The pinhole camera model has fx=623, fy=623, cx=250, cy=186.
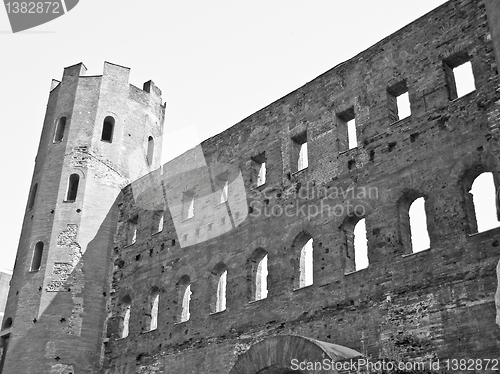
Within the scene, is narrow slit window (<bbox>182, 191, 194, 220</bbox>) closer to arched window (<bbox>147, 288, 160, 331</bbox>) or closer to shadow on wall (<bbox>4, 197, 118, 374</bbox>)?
arched window (<bbox>147, 288, 160, 331</bbox>)

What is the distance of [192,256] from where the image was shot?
1444 centimetres

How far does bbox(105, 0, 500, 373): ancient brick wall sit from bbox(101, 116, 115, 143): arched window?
12.2 ft

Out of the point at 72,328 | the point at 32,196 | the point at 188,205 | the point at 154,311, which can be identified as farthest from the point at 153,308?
the point at 32,196

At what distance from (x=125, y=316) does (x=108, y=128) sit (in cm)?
586

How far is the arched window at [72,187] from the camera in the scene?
17422 millimetres

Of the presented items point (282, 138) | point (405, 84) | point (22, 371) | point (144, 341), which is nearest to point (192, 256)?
point (144, 341)

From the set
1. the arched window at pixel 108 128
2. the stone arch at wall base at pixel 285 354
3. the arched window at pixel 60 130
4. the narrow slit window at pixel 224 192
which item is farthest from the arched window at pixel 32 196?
the stone arch at wall base at pixel 285 354

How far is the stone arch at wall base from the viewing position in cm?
969

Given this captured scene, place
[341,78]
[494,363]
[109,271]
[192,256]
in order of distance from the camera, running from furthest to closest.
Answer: [109,271] → [192,256] → [341,78] → [494,363]

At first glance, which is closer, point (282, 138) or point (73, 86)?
point (282, 138)

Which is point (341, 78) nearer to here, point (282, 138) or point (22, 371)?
point (282, 138)

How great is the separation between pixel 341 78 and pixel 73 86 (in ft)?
31.1

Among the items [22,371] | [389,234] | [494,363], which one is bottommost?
[494,363]

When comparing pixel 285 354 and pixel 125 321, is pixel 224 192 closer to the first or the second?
pixel 125 321
